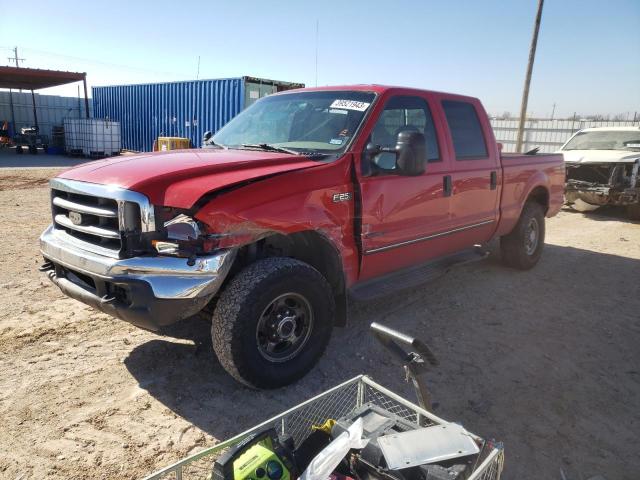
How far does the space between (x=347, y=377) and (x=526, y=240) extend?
12.4 feet

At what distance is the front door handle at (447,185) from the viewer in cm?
431

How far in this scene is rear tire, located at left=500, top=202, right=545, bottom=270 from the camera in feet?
19.6

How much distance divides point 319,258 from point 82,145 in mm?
21434

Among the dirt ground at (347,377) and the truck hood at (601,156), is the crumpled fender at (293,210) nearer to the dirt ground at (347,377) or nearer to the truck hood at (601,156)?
the dirt ground at (347,377)

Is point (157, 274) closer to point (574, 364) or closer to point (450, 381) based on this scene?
point (450, 381)

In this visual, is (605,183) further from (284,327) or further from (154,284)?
(154,284)

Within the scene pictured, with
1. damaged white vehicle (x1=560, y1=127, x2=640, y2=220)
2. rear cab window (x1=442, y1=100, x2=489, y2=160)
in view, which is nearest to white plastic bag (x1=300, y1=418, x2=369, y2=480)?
rear cab window (x1=442, y1=100, x2=489, y2=160)

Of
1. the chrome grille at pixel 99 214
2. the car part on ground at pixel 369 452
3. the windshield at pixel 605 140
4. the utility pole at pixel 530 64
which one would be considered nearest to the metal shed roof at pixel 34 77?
the utility pole at pixel 530 64

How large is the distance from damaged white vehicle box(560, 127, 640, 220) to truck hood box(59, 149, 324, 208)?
898 cm

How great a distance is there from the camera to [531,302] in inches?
198

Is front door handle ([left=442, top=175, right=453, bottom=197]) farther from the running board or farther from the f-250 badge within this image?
the f-250 badge

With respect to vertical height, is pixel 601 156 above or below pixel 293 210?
above

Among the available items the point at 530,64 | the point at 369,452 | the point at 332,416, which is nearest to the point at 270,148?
the point at 332,416

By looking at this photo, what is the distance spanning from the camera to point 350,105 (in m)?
3.80
